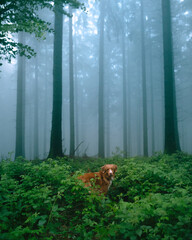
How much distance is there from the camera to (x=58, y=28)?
9562mm

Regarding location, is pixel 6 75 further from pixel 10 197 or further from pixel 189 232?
pixel 189 232

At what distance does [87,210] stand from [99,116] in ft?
43.5

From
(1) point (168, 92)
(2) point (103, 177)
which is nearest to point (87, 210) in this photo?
(2) point (103, 177)

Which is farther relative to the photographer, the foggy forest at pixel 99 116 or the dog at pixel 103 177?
the dog at pixel 103 177

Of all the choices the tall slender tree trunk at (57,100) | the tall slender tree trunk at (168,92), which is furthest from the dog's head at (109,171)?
the tall slender tree trunk at (168,92)

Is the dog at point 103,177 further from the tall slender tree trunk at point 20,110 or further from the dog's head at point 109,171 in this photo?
the tall slender tree trunk at point 20,110

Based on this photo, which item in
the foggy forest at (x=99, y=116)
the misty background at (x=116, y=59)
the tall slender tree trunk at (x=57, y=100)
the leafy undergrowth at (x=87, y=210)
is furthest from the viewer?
the misty background at (x=116, y=59)

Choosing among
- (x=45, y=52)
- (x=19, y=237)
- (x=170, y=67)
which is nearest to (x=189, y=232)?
(x=19, y=237)

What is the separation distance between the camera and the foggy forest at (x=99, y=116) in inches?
109

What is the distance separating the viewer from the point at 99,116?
16.4 m

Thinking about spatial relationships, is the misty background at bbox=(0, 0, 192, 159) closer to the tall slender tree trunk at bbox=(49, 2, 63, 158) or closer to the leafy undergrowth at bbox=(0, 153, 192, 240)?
the tall slender tree trunk at bbox=(49, 2, 63, 158)

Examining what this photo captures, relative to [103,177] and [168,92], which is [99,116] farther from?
[103,177]

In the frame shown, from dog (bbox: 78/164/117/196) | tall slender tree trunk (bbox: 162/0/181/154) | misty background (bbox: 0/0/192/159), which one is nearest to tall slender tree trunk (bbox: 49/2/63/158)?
misty background (bbox: 0/0/192/159)

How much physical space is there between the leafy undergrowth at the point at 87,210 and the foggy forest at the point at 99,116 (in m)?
0.02
